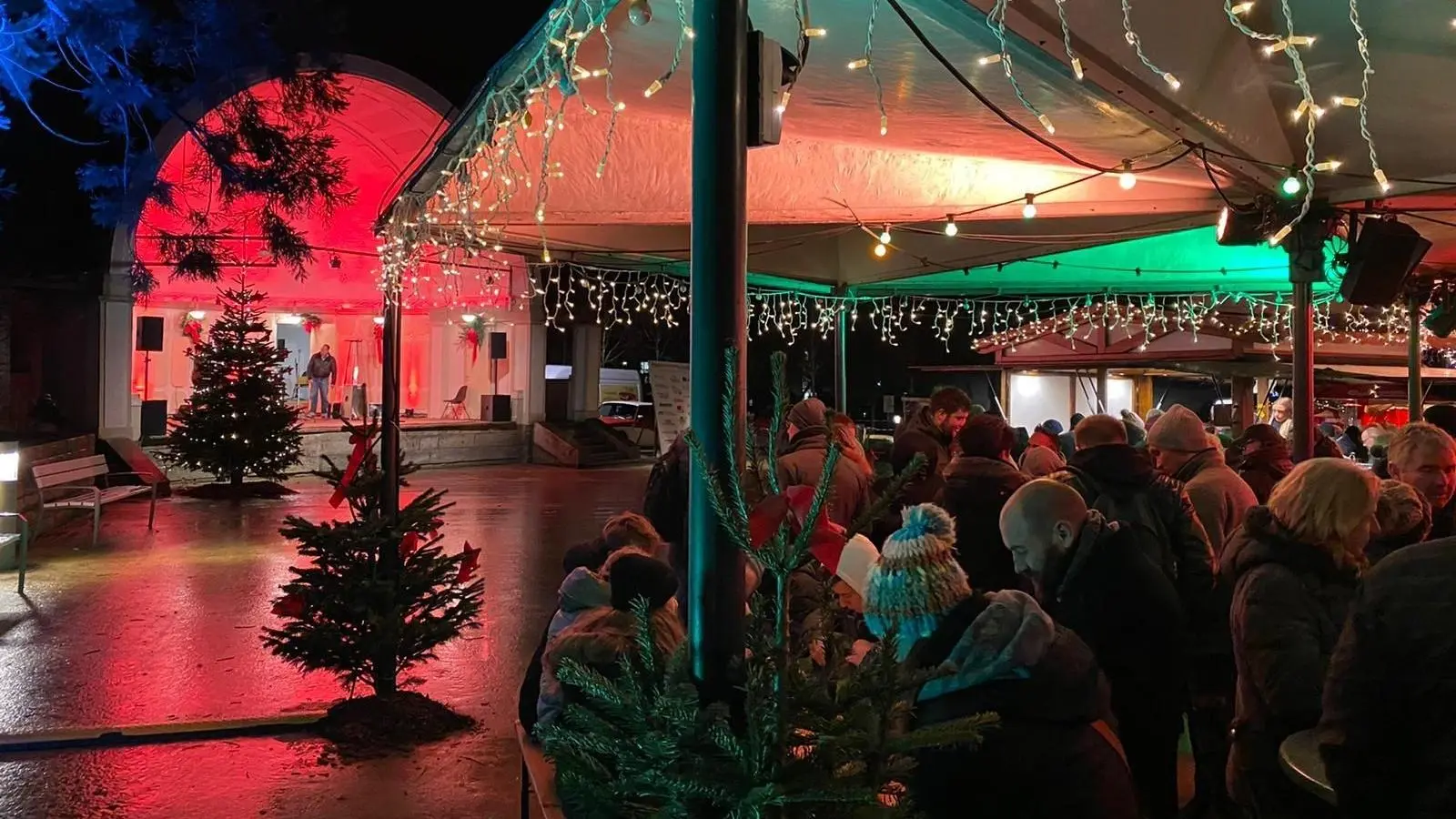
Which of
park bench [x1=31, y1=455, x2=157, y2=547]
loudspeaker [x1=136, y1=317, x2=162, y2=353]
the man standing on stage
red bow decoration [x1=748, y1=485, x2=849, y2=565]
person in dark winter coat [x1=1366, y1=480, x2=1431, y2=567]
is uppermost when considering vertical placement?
loudspeaker [x1=136, y1=317, x2=162, y2=353]

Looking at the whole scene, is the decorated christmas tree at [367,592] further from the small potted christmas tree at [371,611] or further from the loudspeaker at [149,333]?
the loudspeaker at [149,333]

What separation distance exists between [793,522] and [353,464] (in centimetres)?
409

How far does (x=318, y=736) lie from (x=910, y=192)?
5.21 metres

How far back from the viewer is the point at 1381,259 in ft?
20.1

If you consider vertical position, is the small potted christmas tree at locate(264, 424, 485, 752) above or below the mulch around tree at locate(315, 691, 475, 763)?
above

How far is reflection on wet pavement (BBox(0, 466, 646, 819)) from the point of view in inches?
179

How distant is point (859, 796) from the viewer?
1.60m

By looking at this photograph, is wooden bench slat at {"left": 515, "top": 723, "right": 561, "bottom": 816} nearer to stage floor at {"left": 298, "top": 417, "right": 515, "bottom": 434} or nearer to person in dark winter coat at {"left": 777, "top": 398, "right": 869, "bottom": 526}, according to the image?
person in dark winter coat at {"left": 777, "top": 398, "right": 869, "bottom": 526}

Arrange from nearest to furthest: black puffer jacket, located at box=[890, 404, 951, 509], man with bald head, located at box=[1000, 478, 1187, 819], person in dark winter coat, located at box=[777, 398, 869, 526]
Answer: man with bald head, located at box=[1000, 478, 1187, 819], person in dark winter coat, located at box=[777, 398, 869, 526], black puffer jacket, located at box=[890, 404, 951, 509]

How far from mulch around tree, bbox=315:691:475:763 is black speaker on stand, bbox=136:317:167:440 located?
51.3 ft

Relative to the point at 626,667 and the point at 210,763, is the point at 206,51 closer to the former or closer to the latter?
the point at 210,763

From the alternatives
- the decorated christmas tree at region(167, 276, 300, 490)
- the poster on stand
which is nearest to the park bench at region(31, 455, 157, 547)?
the decorated christmas tree at region(167, 276, 300, 490)

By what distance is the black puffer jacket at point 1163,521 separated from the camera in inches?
155

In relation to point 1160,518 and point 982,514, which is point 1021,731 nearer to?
point 1160,518
